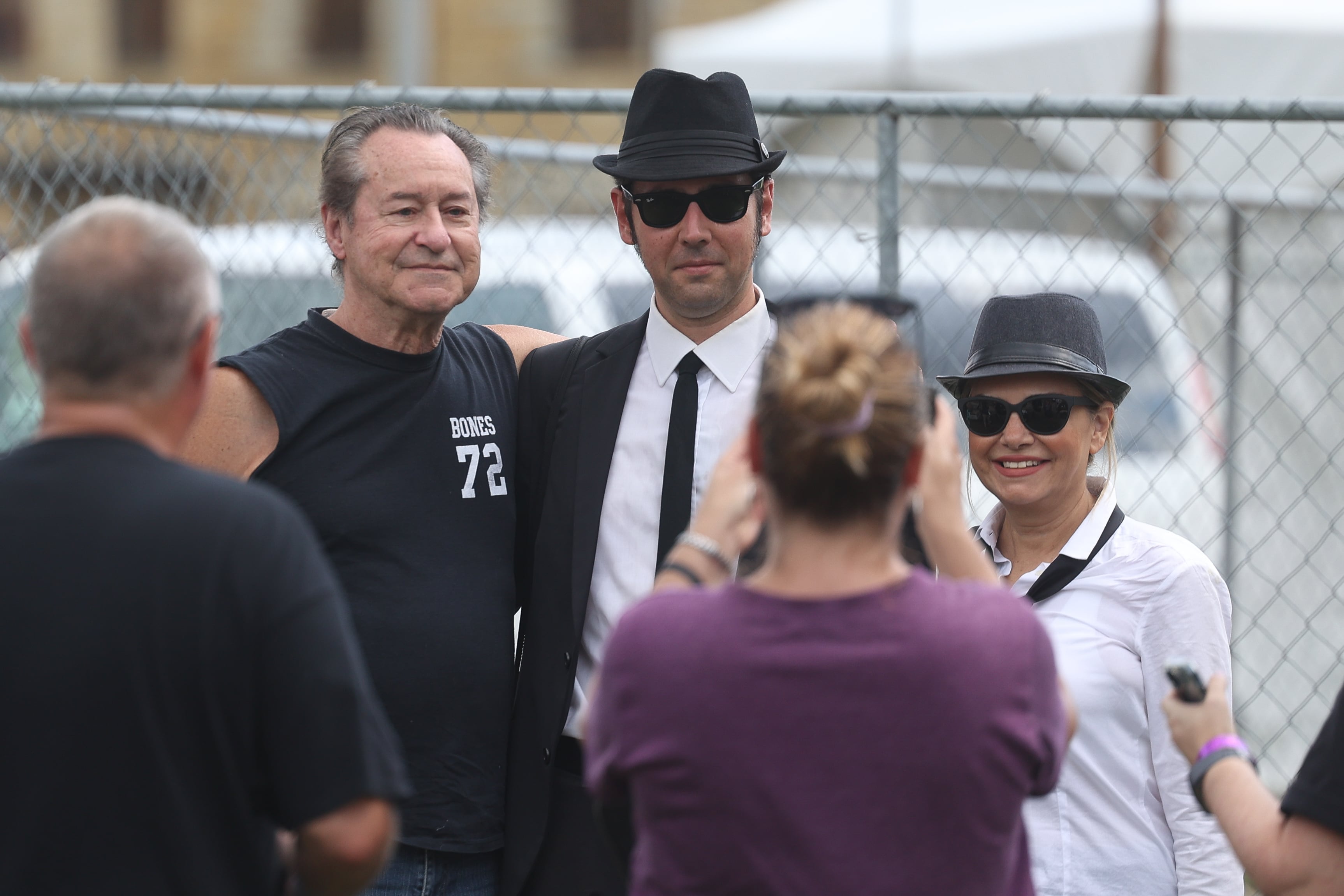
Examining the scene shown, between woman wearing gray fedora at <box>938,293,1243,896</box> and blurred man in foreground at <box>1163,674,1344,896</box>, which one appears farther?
woman wearing gray fedora at <box>938,293,1243,896</box>

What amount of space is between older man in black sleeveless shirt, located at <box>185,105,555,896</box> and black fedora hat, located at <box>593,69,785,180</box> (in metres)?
0.43

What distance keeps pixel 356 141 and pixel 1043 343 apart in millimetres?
1537

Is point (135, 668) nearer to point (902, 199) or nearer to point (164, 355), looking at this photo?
point (164, 355)

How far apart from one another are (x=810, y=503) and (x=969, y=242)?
5.79 metres

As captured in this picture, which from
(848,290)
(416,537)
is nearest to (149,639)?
(416,537)

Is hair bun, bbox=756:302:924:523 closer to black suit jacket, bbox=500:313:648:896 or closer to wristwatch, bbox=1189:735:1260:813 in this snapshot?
wristwatch, bbox=1189:735:1260:813

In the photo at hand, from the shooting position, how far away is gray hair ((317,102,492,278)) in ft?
10.4

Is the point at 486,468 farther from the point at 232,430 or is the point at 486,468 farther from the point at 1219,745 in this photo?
the point at 1219,745

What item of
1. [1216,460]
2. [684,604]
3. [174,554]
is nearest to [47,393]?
[174,554]

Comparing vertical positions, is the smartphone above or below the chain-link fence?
below

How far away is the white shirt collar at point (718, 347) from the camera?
3.04m

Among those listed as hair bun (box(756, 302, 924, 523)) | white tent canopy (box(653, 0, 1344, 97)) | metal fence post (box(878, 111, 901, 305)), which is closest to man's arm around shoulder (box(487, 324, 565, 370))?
metal fence post (box(878, 111, 901, 305))

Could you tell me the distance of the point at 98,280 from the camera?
1866 millimetres

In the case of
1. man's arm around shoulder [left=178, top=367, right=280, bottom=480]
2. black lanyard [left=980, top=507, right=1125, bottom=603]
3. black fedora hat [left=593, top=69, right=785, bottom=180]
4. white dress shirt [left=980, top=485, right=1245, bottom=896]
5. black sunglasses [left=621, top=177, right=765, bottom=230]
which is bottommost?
white dress shirt [left=980, top=485, right=1245, bottom=896]
